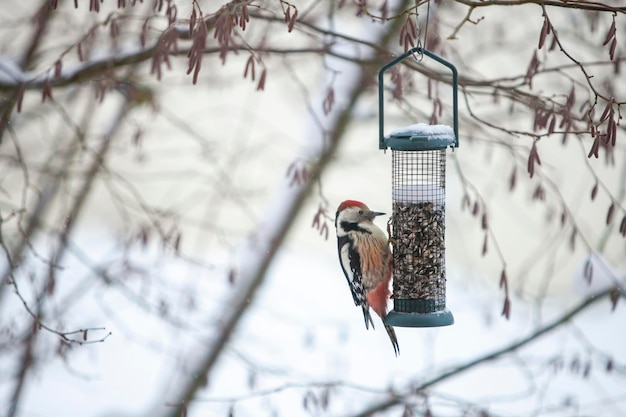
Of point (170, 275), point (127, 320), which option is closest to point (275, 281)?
point (170, 275)

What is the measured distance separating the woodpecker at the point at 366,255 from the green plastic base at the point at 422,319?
16.8 inches

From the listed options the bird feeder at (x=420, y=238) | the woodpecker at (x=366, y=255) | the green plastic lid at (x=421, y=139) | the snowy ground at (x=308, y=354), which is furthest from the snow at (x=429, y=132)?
the snowy ground at (x=308, y=354)

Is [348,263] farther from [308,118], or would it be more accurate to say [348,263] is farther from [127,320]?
[127,320]

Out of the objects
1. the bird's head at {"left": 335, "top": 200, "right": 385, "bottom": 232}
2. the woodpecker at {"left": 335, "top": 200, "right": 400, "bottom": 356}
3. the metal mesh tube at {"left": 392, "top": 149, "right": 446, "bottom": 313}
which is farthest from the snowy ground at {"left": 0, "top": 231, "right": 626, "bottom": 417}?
the metal mesh tube at {"left": 392, "top": 149, "right": 446, "bottom": 313}

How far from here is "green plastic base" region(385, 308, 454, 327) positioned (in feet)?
11.1

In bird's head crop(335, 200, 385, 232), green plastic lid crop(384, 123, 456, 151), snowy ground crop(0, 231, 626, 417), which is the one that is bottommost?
snowy ground crop(0, 231, 626, 417)

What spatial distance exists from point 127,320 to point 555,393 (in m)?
5.33

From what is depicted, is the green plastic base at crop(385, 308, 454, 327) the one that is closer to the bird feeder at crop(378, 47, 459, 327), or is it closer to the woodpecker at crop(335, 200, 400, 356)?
the bird feeder at crop(378, 47, 459, 327)

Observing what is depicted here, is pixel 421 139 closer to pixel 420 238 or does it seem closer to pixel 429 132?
pixel 429 132

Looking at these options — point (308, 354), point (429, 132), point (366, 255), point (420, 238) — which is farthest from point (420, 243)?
point (308, 354)

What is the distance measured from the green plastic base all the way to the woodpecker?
427 millimetres

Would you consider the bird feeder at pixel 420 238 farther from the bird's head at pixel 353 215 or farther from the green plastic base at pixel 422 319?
the bird's head at pixel 353 215

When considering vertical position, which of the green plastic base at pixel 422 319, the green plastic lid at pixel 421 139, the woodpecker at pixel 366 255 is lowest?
the green plastic base at pixel 422 319

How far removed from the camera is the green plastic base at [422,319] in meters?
3.37
